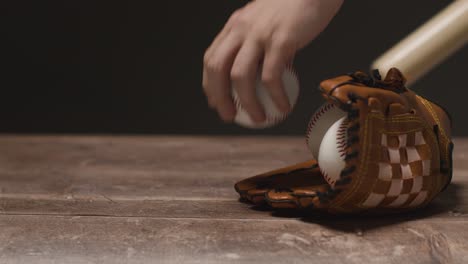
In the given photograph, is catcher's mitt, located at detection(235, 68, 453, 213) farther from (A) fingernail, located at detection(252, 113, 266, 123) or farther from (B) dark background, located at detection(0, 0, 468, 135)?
(B) dark background, located at detection(0, 0, 468, 135)

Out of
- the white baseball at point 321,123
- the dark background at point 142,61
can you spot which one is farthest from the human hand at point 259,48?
the dark background at point 142,61

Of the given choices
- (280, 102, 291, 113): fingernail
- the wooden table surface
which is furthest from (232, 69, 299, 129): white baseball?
the wooden table surface

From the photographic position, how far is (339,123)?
3.79ft

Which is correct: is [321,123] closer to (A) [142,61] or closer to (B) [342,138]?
(B) [342,138]

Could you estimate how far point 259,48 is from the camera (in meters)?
1.10

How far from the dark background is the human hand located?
177 cm

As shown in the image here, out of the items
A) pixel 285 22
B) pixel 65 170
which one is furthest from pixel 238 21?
pixel 65 170

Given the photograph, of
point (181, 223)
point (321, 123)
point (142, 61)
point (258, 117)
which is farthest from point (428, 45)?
point (142, 61)

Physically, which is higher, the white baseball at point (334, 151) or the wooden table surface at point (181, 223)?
the white baseball at point (334, 151)

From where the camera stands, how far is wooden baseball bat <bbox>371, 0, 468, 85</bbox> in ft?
4.03

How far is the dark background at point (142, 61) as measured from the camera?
9.53 feet

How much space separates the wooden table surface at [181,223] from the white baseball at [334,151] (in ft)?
0.30

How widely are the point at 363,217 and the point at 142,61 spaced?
6.35ft

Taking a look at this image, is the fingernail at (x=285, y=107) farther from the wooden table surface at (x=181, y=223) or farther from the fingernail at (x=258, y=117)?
the wooden table surface at (x=181, y=223)
